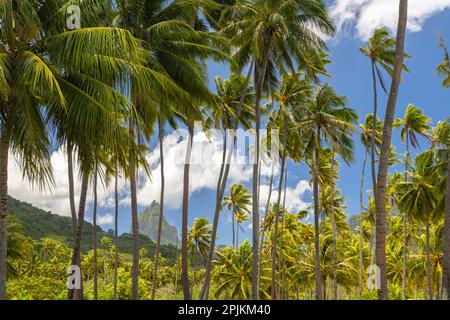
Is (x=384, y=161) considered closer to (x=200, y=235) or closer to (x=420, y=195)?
(x=420, y=195)

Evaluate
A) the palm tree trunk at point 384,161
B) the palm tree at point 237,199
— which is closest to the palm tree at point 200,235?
the palm tree at point 237,199

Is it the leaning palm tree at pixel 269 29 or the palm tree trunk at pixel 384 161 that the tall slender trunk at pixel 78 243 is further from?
the palm tree trunk at pixel 384 161

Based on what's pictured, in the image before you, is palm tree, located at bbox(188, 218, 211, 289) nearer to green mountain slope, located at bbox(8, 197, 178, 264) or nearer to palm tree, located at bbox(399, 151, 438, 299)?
palm tree, located at bbox(399, 151, 438, 299)

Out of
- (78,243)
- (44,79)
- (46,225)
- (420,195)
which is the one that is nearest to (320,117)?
(420,195)

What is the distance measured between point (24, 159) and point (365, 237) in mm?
57986

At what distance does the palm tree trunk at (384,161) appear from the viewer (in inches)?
418

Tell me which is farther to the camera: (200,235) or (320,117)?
(200,235)

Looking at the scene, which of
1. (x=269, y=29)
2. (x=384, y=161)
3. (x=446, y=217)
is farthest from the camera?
(x=269, y=29)

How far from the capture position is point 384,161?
11023 mm

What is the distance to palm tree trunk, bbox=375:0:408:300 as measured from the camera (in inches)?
418
